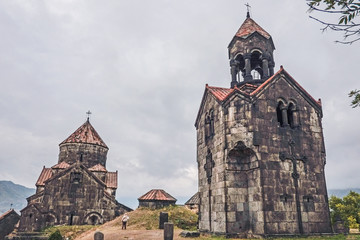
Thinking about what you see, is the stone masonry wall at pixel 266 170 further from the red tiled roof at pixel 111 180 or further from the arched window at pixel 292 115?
the red tiled roof at pixel 111 180

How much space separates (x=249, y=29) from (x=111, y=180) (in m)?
23.2

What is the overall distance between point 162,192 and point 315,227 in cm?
1392

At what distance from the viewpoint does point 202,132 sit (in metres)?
17.4

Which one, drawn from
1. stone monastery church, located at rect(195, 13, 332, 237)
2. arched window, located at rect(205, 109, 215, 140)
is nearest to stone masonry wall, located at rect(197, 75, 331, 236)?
stone monastery church, located at rect(195, 13, 332, 237)

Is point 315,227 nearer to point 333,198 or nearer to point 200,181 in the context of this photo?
point 200,181

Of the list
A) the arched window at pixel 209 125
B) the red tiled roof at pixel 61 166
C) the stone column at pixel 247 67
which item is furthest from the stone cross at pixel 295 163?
the red tiled roof at pixel 61 166

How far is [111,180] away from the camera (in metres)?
31.5

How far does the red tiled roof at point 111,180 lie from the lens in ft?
101

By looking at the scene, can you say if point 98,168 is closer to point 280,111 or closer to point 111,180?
point 111,180

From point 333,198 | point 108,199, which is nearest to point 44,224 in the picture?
point 108,199

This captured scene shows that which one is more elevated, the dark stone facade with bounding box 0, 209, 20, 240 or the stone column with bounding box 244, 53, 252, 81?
the stone column with bounding box 244, 53, 252, 81

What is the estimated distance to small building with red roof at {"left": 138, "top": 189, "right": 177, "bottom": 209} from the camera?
74.4 ft

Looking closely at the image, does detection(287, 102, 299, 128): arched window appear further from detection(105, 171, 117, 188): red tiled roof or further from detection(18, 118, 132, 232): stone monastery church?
detection(105, 171, 117, 188): red tiled roof

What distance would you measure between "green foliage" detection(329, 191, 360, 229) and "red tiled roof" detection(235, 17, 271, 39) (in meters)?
15.4
